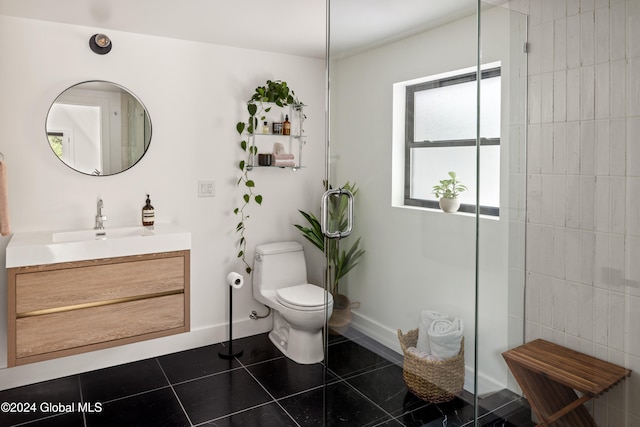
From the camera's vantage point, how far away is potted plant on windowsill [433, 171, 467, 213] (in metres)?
1.52

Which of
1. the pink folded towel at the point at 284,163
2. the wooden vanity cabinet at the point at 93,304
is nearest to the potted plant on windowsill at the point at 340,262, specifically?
the wooden vanity cabinet at the point at 93,304

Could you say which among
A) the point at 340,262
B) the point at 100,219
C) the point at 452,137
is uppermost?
the point at 452,137

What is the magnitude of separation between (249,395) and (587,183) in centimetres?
206

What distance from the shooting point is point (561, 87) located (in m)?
1.33

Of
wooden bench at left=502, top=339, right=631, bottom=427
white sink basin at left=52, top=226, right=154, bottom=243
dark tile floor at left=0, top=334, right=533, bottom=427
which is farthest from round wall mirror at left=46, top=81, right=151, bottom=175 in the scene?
wooden bench at left=502, top=339, right=631, bottom=427

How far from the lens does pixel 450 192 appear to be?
5.05ft

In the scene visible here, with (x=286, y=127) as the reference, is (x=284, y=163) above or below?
below

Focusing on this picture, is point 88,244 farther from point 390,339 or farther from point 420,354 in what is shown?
point 420,354

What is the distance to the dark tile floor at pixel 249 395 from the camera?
5.65 ft

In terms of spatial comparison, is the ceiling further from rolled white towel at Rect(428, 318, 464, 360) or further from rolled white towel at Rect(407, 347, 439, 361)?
rolled white towel at Rect(407, 347, 439, 361)

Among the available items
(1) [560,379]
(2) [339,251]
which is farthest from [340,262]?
(1) [560,379]

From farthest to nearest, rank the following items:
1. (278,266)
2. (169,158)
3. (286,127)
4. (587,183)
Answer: (286,127) → (278,266) → (169,158) → (587,183)

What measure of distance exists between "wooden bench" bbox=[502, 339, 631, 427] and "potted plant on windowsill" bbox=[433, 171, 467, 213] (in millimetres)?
507

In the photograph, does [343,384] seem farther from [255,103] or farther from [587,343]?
[255,103]
